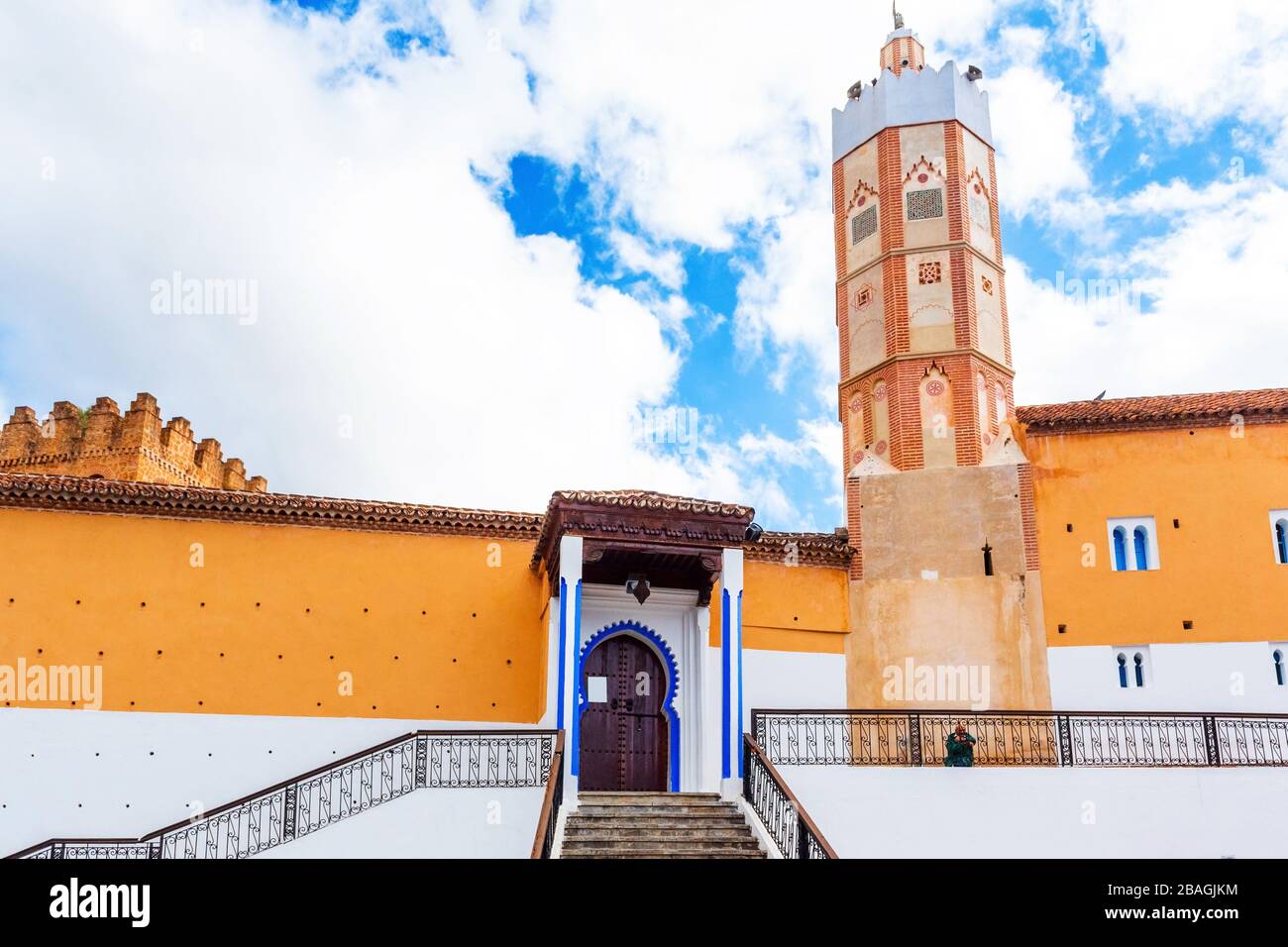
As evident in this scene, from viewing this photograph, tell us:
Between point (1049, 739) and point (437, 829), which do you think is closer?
point (437, 829)

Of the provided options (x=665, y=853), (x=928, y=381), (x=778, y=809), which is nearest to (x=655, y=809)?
(x=665, y=853)

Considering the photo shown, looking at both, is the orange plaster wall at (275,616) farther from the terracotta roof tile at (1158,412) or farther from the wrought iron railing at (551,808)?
the terracotta roof tile at (1158,412)

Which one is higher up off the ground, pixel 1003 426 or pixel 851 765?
pixel 1003 426

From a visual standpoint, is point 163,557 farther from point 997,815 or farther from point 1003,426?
point 1003,426

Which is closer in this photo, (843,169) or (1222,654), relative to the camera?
(1222,654)

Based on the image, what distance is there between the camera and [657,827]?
11.6 m

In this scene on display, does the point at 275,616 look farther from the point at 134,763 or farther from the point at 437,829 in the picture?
the point at 437,829

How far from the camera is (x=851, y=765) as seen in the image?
13594 millimetres

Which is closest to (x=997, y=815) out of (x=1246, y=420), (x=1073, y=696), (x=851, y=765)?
(x=851, y=765)

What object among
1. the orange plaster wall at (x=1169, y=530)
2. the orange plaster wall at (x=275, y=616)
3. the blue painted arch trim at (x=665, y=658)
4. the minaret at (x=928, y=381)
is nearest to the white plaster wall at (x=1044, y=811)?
the blue painted arch trim at (x=665, y=658)

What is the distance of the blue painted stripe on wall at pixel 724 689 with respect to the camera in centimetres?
1264

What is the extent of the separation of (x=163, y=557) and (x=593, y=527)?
5.76 meters

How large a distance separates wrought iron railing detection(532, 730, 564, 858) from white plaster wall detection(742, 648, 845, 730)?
4353 mm

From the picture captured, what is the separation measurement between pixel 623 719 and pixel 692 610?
1692mm
